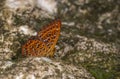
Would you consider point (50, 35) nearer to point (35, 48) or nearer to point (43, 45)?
point (43, 45)

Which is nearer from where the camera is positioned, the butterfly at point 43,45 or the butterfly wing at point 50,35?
the butterfly wing at point 50,35

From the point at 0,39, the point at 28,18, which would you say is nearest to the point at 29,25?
the point at 28,18

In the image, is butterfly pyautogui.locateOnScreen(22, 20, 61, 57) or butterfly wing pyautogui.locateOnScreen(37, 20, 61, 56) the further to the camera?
butterfly pyautogui.locateOnScreen(22, 20, 61, 57)

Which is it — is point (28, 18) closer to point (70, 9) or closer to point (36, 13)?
point (36, 13)

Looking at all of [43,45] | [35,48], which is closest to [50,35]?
[43,45]

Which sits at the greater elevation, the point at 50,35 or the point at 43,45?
the point at 50,35

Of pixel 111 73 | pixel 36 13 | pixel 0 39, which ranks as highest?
pixel 36 13

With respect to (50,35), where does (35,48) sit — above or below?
below

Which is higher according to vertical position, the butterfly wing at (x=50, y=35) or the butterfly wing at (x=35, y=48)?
the butterfly wing at (x=50, y=35)
